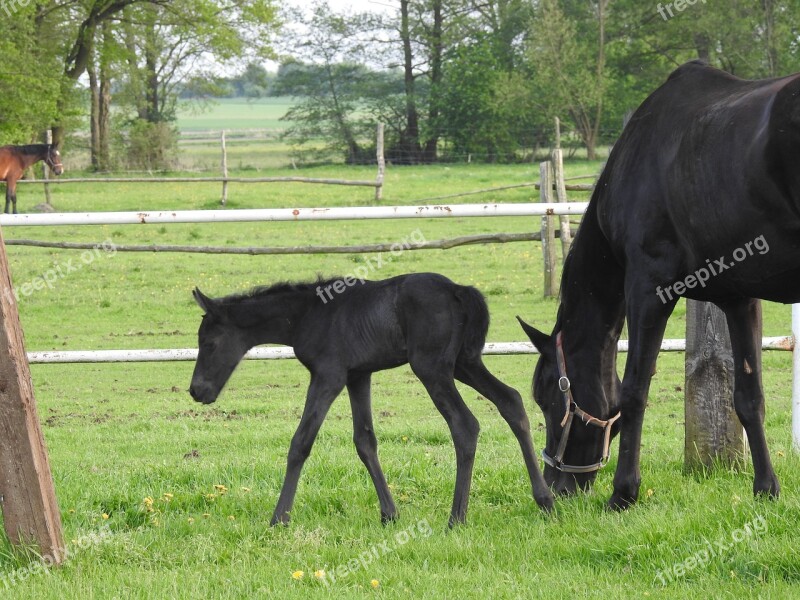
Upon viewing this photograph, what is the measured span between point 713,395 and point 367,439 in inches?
69.5

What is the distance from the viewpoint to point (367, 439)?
182 inches

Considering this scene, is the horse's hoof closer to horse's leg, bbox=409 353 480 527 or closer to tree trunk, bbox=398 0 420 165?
horse's leg, bbox=409 353 480 527

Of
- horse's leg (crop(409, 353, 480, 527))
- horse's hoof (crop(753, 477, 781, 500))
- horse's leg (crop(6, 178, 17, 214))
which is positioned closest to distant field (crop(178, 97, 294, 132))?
horse's leg (crop(6, 178, 17, 214))

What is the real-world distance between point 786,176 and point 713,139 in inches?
15.5

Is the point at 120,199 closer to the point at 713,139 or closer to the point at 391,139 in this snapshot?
the point at 391,139

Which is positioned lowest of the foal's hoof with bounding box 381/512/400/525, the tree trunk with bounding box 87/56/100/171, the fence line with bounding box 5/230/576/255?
the foal's hoof with bounding box 381/512/400/525

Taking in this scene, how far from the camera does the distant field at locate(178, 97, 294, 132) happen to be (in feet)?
275

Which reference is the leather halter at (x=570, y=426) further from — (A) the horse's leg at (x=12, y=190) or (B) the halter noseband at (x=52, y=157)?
(B) the halter noseband at (x=52, y=157)

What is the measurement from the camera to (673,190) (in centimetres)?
412

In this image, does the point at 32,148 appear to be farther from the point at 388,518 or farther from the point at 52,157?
the point at 388,518

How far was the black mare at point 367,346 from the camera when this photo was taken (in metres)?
4.41

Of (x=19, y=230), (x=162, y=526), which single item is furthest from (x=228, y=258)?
(x=162, y=526)

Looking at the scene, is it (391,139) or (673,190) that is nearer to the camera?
(673,190)

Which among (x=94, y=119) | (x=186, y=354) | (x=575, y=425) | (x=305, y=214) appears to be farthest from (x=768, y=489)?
(x=94, y=119)
